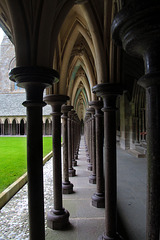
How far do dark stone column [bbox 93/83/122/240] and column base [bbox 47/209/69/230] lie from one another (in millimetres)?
875

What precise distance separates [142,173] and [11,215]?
5272 mm

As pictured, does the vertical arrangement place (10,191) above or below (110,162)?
below

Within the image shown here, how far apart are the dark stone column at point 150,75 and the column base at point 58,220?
2.77 meters

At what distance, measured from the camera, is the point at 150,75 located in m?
1.47

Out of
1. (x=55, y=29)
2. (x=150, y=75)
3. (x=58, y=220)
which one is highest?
(x=55, y=29)

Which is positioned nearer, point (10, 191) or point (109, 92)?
point (109, 92)

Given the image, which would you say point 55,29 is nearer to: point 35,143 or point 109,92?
point 109,92

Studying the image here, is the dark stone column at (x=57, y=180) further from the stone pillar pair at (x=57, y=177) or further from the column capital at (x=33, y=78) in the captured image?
the column capital at (x=33, y=78)

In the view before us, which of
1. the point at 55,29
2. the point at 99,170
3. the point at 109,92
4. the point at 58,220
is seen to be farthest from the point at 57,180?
the point at 55,29

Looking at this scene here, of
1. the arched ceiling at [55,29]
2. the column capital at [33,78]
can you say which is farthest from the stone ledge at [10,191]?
the column capital at [33,78]

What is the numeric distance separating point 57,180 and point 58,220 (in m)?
0.76

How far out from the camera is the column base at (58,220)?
3.86 m

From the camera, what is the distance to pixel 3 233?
3797 millimetres

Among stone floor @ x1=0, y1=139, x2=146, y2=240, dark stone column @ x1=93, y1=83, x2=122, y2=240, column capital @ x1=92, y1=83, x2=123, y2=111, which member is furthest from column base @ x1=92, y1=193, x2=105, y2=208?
column capital @ x1=92, y1=83, x2=123, y2=111
